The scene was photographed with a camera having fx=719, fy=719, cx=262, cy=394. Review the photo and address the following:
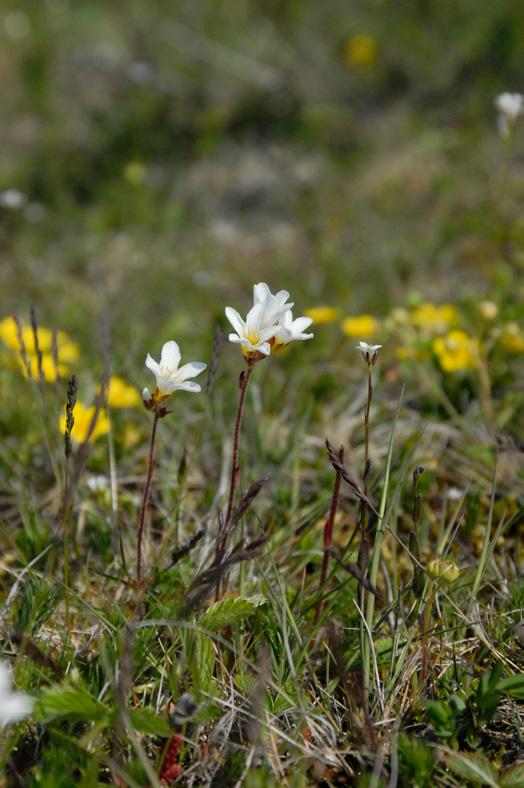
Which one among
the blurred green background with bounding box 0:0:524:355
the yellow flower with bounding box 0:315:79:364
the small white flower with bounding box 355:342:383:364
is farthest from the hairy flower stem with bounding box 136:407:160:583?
the blurred green background with bounding box 0:0:524:355

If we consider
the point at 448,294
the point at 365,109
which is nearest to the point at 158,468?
the point at 448,294

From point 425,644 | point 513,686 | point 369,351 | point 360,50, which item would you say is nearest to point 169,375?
point 369,351

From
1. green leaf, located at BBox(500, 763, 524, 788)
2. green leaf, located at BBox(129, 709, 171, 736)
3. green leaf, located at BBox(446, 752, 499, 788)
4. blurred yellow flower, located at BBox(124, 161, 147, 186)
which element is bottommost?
green leaf, located at BBox(500, 763, 524, 788)

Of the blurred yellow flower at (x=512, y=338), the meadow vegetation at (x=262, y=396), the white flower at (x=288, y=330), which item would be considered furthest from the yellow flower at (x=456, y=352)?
the white flower at (x=288, y=330)

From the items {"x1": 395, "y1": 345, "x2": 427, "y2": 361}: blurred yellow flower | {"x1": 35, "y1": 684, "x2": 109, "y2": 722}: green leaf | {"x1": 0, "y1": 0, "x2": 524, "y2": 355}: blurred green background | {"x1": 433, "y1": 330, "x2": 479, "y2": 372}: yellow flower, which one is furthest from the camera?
{"x1": 0, "y1": 0, "x2": 524, "y2": 355}: blurred green background

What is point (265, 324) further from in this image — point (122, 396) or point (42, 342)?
point (42, 342)

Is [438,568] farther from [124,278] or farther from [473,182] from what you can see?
[473,182]

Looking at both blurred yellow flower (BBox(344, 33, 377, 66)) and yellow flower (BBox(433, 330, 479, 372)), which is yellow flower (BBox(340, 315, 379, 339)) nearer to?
yellow flower (BBox(433, 330, 479, 372))

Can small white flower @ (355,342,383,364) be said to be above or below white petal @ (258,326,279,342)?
below
